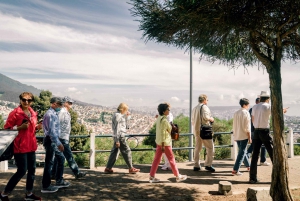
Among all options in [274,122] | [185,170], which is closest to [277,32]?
[274,122]

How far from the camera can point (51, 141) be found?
5770 millimetres

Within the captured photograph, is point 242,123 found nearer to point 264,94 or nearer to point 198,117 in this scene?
point 264,94

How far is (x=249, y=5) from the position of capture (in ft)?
16.2

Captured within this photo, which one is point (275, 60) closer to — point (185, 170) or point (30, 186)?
point (185, 170)

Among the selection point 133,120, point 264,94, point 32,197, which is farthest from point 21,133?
point 133,120

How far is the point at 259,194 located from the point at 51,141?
Result: 3.91 meters

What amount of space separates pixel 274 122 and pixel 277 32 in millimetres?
1642

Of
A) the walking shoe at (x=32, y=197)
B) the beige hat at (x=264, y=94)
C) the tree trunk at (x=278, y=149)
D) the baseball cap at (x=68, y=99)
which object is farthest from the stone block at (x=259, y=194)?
the baseball cap at (x=68, y=99)

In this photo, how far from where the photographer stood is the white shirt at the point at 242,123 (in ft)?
24.2

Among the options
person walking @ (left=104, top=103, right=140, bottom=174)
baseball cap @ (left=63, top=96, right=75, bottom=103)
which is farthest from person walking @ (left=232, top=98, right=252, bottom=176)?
baseball cap @ (left=63, top=96, right=75, bottom=103)

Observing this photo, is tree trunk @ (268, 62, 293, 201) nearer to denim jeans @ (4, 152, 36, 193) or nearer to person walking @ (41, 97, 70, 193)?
person walking @ (41, 97, 70, 193)

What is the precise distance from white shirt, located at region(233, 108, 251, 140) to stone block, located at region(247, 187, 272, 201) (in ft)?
7.21

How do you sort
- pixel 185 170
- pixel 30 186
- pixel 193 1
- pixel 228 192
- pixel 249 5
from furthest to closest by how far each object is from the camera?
pixel 185 170, pixel 228 192, pixel 30 186, pixel 249 5, pixel 193 1

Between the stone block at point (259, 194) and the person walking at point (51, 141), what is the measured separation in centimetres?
353
